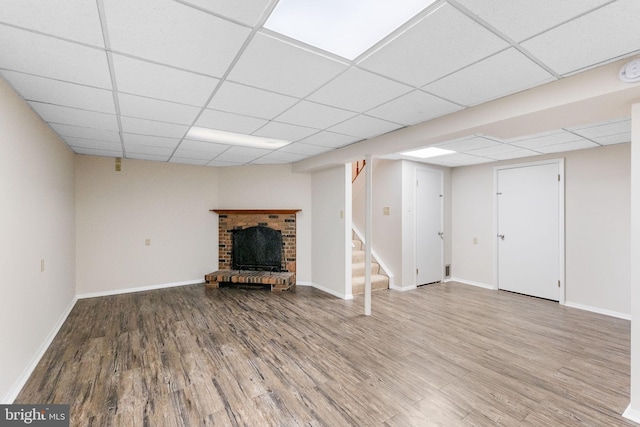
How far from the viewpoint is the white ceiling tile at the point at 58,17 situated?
1345 mm

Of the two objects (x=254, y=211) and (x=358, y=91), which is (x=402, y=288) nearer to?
(x=254, y=211)

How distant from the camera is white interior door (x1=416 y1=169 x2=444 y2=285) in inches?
218

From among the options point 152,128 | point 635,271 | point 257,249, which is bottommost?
point 257,249

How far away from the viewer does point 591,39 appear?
5.38 ft

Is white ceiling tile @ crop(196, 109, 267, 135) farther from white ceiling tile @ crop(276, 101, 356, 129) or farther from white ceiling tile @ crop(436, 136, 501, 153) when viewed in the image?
white ceiling tile @ crop(436, 136, 501, 153)

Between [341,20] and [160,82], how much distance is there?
148 cm

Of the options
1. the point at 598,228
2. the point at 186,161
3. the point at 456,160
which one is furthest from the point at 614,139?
the point at 186,161

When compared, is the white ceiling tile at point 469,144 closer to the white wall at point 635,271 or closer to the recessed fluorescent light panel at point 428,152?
the recessed fluorescent light panel at point 428,152

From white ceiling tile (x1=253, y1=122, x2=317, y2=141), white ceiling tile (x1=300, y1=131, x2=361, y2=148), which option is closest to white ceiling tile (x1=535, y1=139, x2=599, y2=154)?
white ceiling tile (x1=300, y1=131, x2=361, y2=148)

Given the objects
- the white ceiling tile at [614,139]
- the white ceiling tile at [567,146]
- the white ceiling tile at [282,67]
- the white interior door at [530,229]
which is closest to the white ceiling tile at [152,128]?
the white ceiling tile at [282,67]

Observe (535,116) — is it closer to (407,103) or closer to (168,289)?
(407,103)

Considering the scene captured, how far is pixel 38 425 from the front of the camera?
190 cm

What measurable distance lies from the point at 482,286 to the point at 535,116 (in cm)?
410

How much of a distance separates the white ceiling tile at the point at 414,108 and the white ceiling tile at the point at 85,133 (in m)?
3.18
